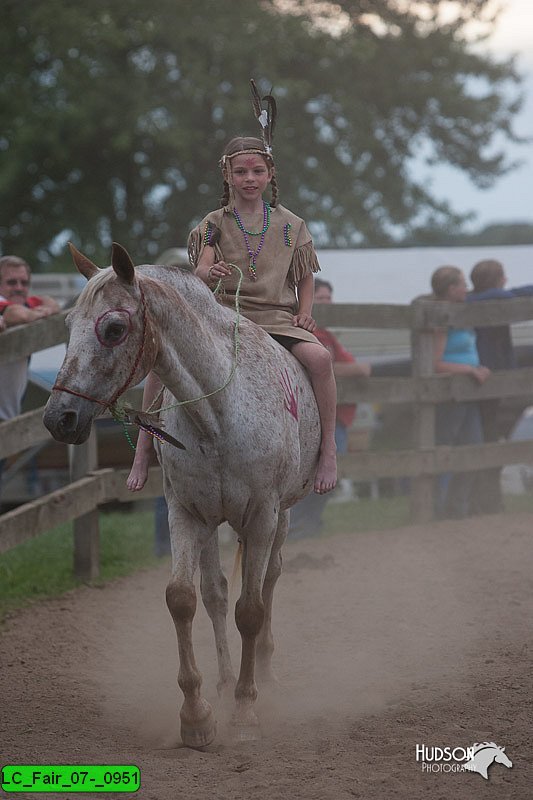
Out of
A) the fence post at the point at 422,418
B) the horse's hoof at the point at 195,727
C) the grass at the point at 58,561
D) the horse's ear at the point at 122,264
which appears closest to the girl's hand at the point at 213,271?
the horse's ear at the point at 122,264

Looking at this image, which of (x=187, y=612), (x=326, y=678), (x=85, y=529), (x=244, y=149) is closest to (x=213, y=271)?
(x=244, y=149)

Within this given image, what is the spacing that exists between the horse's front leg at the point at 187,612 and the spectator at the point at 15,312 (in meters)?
2.69

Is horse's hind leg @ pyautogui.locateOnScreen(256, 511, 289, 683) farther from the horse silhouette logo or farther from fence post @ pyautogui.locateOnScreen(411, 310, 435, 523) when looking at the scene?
fence post @ pyautogui.locateOnScreen(411, 310, 435, 523)

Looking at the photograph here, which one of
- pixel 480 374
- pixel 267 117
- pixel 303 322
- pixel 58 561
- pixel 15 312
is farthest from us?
pixel 480 374

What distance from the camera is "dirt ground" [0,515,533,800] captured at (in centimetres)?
394

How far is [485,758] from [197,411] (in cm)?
172

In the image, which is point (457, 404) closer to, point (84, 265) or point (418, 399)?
point (418, 399)

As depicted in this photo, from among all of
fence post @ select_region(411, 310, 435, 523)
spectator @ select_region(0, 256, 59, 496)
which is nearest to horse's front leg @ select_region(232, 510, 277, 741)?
spectator @ select_region(0, 256, 59, 496)

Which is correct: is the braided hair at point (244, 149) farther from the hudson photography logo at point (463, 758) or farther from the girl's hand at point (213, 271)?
the hudson photography logo at point (463, 758)

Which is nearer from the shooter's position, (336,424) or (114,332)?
(114,332)

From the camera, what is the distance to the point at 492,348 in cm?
990

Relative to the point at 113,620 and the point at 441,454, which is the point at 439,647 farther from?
the point at 441,454

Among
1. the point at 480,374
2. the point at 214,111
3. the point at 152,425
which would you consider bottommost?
the point at 152,425

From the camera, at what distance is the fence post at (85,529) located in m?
7.59
